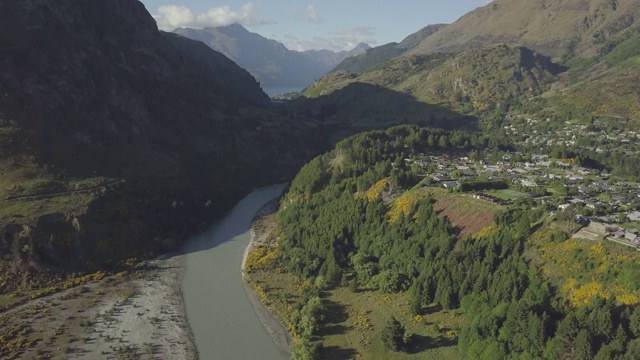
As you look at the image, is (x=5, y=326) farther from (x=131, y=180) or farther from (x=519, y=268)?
(x=519, y=268)

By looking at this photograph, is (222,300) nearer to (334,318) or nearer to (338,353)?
(334,318)

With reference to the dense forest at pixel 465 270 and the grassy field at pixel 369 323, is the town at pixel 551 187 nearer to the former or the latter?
the dense forest at pixel 465 270

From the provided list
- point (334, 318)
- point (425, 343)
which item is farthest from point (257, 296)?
point (425, 343)

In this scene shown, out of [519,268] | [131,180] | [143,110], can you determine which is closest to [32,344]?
[131,180]

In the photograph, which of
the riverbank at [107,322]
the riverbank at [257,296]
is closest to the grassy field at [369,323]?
the riverbank at [257,296]

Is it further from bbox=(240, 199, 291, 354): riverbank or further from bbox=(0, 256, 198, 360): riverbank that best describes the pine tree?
bbox=(0, 256, 198, 360): riverbank

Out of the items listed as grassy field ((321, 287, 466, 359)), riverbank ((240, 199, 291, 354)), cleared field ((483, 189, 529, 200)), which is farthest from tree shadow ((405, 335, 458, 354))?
cleared field ((483, 189, 529, 200))
